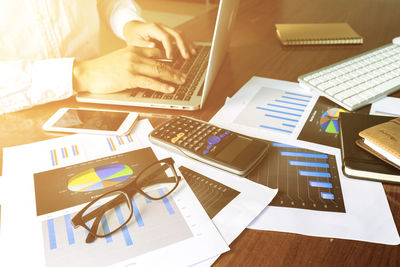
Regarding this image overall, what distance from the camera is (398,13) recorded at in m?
1.39

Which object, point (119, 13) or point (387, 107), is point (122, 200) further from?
point (119, 13)

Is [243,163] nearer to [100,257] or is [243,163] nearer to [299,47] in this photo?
[100,257]

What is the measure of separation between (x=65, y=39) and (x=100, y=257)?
0.81 m

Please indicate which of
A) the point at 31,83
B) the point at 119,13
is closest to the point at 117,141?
the point at 31,83

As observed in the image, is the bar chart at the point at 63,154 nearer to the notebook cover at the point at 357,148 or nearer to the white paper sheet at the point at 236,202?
the white paper sheet at the point at 236,202

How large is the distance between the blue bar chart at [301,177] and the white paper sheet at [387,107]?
0.76 ft

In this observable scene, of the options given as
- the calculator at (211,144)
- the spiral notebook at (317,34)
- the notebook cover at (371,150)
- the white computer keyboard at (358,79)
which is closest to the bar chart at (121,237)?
the calculator at (211,144)

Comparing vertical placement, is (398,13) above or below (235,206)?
above

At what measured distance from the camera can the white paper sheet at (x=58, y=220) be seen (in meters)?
0.43

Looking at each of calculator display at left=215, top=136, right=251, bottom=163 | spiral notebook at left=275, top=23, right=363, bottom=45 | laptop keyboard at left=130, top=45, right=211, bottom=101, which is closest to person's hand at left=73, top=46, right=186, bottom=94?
laptop keyboard at left=130, top=45, right=211, bottom=101

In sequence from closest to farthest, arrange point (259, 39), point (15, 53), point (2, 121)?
point (2, 121)
point (15, 53)
point (259, 39)

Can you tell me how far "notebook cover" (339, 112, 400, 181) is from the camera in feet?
1.80

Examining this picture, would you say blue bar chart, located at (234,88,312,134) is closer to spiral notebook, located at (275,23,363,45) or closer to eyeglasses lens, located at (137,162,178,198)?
eyeglasses lens, located at (137,162,178,198)

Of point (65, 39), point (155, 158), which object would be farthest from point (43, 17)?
point (155, 158)
